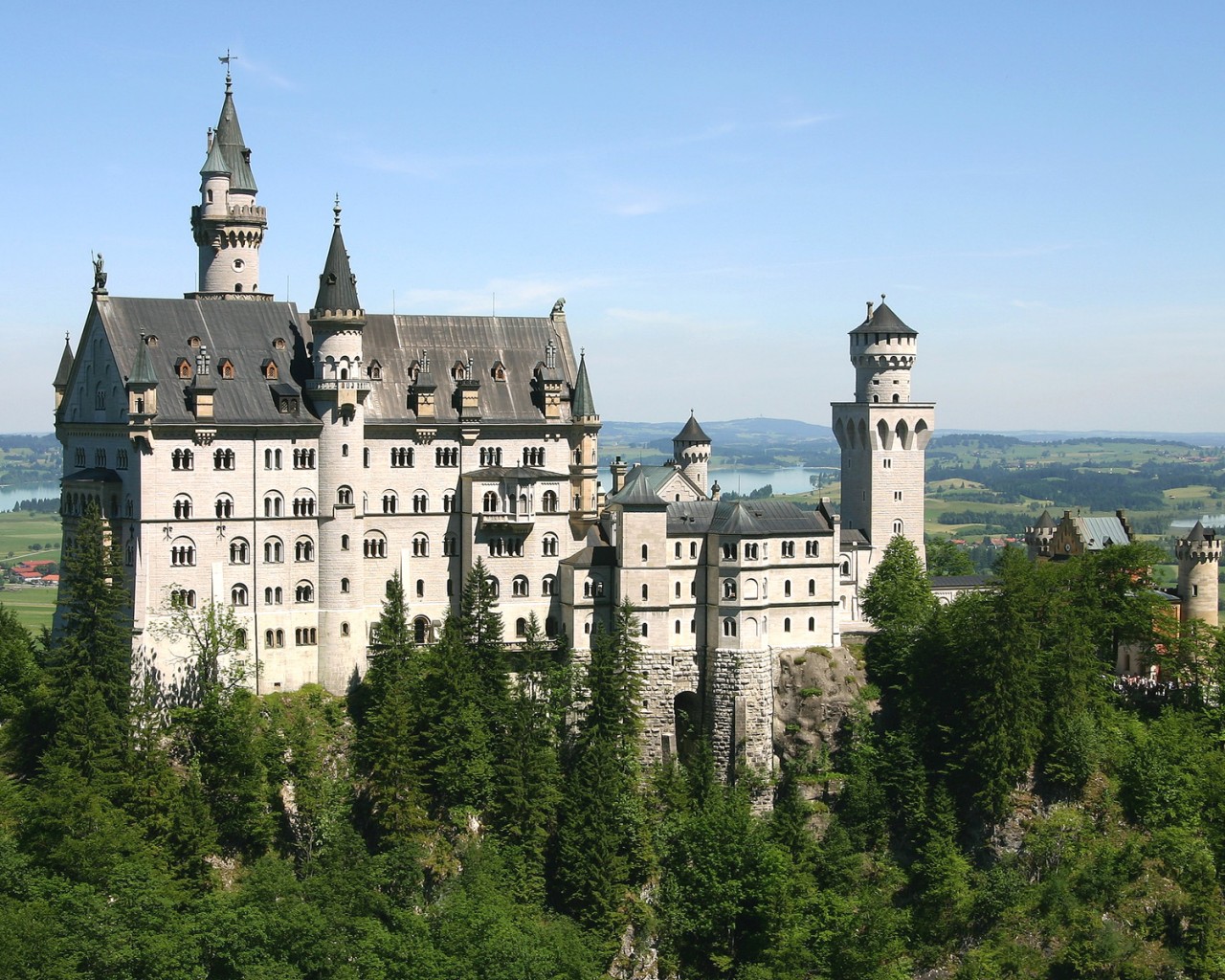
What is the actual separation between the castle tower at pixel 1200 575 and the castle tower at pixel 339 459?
50830 mm

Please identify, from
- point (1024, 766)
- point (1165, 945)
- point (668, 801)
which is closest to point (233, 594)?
point (668, 801)

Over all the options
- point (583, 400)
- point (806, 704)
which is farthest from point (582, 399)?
point (806, 704)

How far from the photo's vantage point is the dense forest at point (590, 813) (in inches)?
3314

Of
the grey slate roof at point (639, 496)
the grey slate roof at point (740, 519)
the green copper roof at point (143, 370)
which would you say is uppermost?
the green copper roof at point (143, 370)

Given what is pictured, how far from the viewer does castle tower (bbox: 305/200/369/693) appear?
98.1 metres

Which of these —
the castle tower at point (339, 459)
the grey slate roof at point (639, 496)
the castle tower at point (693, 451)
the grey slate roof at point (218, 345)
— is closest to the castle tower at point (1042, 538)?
the castle tower at point (693, 451)

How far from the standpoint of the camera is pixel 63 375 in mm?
101938

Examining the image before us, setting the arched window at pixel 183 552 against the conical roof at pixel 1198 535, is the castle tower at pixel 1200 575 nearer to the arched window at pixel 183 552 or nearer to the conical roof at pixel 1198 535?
the conical roof at pixel 1198 535

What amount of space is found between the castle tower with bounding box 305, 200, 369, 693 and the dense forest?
2288 millimetres

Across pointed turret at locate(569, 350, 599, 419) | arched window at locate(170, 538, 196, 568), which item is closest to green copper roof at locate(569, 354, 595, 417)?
pointed turret at locate(569, 350, 599, 419)

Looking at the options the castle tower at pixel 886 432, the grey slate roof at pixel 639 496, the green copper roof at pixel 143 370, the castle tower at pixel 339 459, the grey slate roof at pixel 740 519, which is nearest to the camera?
the green copper roof at pixel 143 370

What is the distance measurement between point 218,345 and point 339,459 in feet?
29.5

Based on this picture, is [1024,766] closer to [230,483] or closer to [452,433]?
[452,433]

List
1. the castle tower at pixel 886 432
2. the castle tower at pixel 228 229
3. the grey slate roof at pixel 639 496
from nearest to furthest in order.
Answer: the grey slate roof at pixel 639 496 < the castle tower at pixel 228 229 < the castle tower at pixel 886 432
